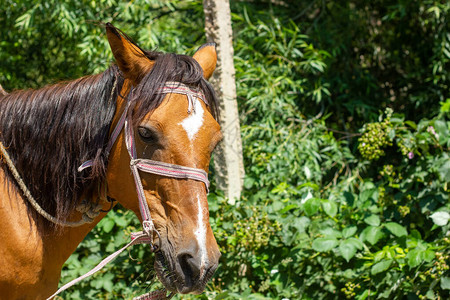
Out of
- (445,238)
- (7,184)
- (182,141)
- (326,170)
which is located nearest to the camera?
(182,141)

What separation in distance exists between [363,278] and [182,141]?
6.87ft

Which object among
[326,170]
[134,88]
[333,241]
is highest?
[134,88]

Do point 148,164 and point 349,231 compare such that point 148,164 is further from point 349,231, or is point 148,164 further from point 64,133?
point 349,231

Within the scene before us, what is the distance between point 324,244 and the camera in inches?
133

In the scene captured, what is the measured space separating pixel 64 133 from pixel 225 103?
2.21m

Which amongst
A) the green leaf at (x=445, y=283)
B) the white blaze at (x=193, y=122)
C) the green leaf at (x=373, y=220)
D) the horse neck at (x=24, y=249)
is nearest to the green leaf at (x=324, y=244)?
the green leaf at (x=373, y=220)

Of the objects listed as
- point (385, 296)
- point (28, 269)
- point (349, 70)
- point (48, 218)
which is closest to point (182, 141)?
point (48, 218)

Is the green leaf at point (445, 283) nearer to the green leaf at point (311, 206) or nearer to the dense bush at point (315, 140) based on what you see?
the dense bush at point (315, 140)

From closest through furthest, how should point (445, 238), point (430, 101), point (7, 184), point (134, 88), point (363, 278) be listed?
point (134, 88)
point (7, 184)
point (445, 238)
point (363, 278)
point (430, 101)

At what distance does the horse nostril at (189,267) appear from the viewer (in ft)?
6.00

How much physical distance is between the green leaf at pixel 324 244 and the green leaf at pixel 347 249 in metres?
0.05

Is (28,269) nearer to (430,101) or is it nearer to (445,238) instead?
(445,238)

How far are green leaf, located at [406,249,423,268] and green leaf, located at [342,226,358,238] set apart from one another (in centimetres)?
39

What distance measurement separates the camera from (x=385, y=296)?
130 inches
